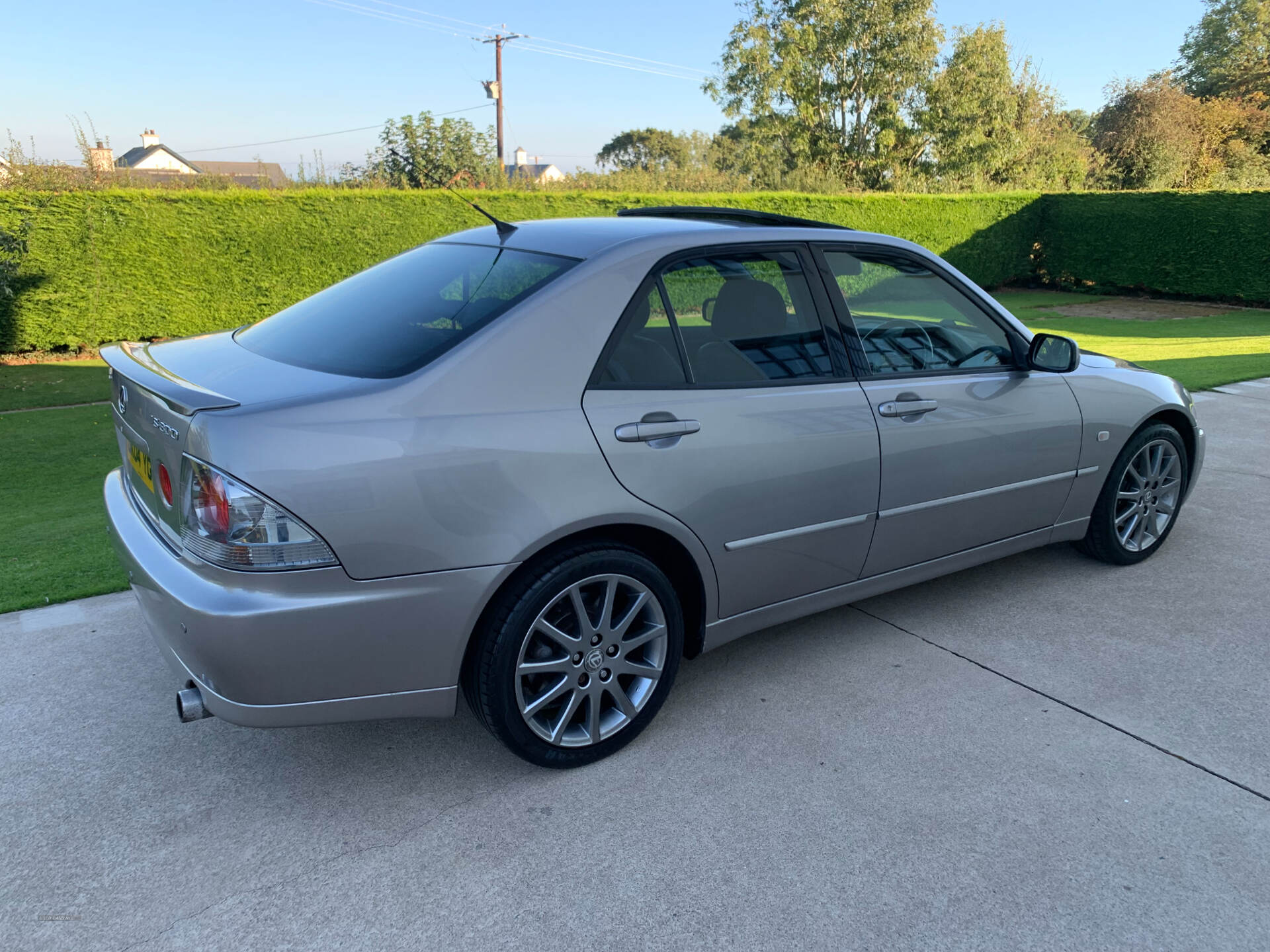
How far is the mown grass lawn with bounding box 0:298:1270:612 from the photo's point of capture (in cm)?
427

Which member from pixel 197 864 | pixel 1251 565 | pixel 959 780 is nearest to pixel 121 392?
pixel 197 864

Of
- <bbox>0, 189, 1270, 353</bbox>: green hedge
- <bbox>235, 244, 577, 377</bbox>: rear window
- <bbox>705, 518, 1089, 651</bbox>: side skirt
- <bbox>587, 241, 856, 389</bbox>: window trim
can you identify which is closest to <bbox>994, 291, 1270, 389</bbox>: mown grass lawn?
<bbox>0, 189, 1270, 353</bbox>: green hedge

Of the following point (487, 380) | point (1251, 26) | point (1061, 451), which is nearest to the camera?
point (487, 380)

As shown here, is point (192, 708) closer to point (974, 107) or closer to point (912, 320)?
point (912, 320)

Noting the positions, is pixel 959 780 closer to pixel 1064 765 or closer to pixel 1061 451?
pixel 1064 765

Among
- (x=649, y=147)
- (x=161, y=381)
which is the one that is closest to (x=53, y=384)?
(x=161, y=381)

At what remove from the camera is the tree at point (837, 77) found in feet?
92.9

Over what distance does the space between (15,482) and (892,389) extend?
20.1 feet

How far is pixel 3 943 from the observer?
2.07 m

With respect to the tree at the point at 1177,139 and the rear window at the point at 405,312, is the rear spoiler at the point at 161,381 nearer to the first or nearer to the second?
the rear window at the point at 405,312

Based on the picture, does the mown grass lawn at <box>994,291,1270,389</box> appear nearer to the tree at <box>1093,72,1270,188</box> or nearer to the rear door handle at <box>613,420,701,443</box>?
the rear door handle at <box>613,420,701,443</box>

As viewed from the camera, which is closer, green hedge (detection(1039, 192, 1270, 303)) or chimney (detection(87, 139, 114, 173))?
chimney (detection(87, 139, 114, 173))

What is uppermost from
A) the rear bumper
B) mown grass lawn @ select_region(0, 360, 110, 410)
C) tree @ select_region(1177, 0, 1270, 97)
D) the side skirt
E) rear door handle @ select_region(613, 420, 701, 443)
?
tree @ select_region(1177, 0, 1270, 97)

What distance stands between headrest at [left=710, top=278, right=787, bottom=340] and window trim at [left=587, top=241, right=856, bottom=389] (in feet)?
0.41
